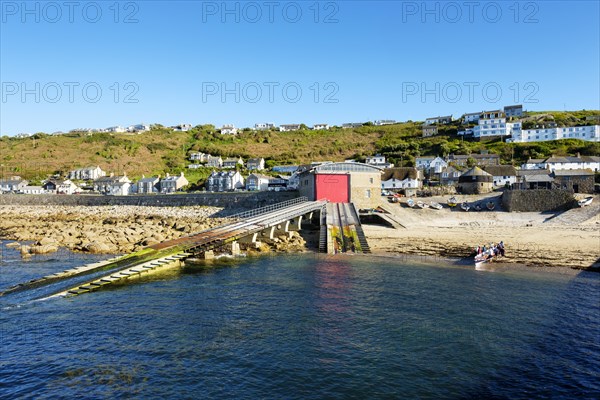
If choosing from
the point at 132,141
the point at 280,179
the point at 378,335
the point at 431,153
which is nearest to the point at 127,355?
the point at 378,335

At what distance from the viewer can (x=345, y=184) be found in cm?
5178

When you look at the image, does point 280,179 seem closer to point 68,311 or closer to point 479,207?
point 479,207

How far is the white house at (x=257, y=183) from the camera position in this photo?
281ft

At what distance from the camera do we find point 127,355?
580 inches

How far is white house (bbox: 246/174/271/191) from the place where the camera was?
8575 centimetres

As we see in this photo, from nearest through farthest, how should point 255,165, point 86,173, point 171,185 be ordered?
point 171,185 → point 255,165 → point 86,173

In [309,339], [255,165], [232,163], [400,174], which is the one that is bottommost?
[309,339]

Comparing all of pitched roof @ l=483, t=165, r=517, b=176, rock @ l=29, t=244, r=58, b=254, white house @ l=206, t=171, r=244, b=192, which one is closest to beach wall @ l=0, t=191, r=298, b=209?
white house @ l=206, t=171, r=244, b=192

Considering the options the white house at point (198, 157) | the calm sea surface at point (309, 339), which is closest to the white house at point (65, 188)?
the white house at point (198, 157)

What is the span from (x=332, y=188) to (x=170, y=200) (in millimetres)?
31541

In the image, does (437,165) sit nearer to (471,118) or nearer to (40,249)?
(471,118)

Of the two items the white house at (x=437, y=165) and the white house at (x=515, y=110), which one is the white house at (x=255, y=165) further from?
the white house at (x=515, y=110)

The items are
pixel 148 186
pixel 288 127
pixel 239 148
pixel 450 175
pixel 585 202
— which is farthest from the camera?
pixel 288 127

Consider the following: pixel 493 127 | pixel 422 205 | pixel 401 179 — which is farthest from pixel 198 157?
pixel 422 205
